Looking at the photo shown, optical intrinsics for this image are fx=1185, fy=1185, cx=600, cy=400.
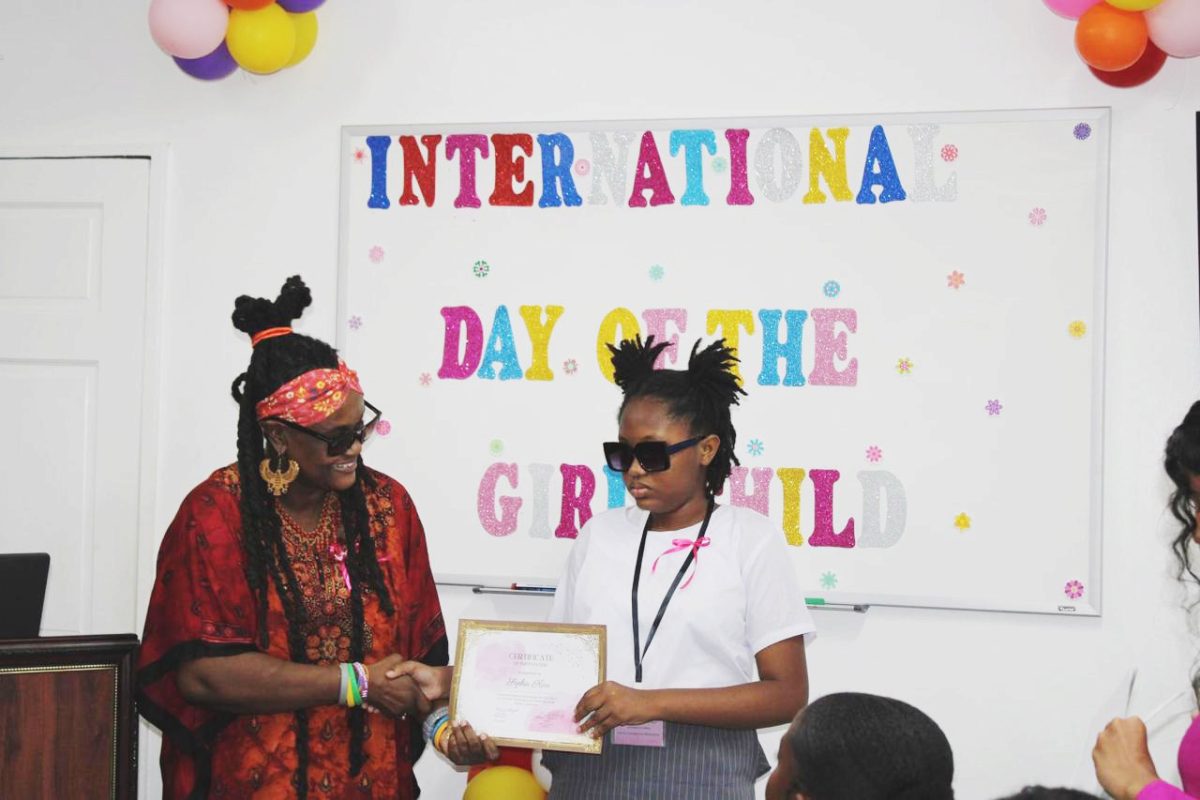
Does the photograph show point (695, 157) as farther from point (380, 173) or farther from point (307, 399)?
point (307, 399)

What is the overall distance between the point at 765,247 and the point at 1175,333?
1229 millimetres

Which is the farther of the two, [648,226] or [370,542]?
[648,226]

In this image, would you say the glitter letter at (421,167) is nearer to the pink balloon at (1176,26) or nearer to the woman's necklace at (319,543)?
the woman's necklace at (319,543)

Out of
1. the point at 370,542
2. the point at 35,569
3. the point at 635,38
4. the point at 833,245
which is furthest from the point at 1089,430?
the point at 35,569

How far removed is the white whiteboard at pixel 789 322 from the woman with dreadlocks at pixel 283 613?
49.2 inches

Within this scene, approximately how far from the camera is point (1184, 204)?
3.50 metres

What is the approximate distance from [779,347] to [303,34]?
185 cm

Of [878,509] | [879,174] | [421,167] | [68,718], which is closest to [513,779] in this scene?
[68,718]

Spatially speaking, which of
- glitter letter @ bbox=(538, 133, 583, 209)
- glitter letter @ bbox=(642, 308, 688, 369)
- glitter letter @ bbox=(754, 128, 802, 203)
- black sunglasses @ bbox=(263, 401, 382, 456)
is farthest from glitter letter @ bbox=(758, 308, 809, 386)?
black sunglasses @ bbox=(263, 401, 382, 456)

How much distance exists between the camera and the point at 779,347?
12.0ft

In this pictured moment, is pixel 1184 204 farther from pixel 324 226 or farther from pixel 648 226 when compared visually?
pixel 324 226

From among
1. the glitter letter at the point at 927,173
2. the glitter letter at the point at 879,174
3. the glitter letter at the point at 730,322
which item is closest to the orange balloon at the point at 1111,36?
the glitter letter at the point at 927,173

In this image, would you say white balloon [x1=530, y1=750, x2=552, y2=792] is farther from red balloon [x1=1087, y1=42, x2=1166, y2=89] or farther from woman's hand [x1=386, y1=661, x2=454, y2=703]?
red balloon [x1=1087, y1=42, x2=1166, y2=89]

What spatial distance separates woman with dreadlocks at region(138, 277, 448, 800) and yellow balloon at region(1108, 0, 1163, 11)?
2.35 meters
